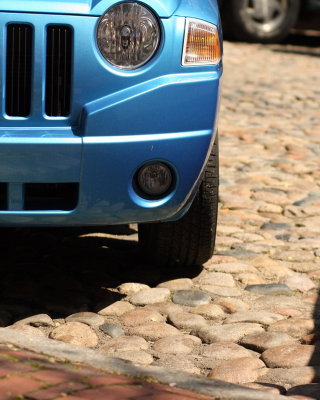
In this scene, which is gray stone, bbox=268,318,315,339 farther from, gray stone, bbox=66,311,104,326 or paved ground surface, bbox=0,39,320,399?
gray stone, bbox=66,311,104,326

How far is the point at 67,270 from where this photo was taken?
4859 millimetres

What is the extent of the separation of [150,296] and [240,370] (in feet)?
3.02

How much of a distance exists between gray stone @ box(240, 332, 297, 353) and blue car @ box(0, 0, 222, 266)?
586 mm

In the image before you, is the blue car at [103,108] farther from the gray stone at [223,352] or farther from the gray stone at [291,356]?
the gray stone at [291,356]

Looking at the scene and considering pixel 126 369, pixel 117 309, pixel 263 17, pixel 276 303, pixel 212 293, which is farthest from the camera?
pixel 263 17

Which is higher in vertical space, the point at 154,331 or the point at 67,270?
the point at 154,331

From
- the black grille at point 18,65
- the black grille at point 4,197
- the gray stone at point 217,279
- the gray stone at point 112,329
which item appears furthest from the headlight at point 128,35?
the gray stone at point 217,279

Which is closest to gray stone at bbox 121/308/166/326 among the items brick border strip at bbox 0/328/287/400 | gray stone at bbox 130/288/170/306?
gray stone at bbox 130/288/170/306

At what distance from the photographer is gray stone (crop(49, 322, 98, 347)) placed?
13.0 ft

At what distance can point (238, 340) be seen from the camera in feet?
13.3

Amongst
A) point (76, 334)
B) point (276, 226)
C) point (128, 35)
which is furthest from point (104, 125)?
point (276, 226)

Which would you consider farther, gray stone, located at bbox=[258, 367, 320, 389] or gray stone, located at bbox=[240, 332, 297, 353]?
gray stone, located at bbox=[240, 332, 297, 353]

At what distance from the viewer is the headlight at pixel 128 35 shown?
3914mm

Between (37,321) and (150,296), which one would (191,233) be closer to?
(150,296)
